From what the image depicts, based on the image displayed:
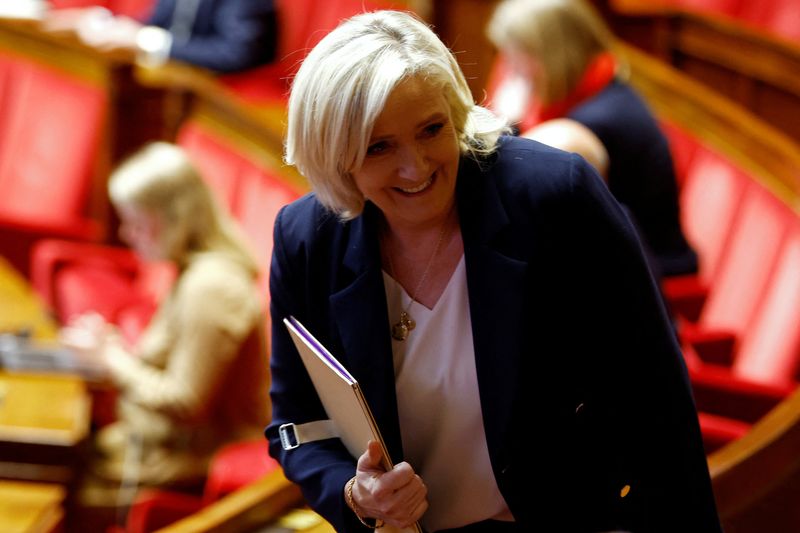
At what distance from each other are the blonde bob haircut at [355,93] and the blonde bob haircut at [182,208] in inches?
30.4

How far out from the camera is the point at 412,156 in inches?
24.5

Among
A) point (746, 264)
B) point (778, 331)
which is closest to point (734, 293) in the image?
point (746, 264)

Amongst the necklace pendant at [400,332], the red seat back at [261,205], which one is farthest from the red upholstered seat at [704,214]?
the necklace pendant at [400,332]

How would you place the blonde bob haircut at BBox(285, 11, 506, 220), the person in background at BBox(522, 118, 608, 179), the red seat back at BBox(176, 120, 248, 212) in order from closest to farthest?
the blonde bob haircut at BBox(285, 11, 506, 220) → the person in background at BBox(522, 118, 608, 179) → the red seat back at BBox(176, 120, 248, 212)

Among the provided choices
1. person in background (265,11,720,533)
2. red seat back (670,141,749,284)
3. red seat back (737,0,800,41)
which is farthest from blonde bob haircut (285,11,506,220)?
red seat back (737,0,800,41)

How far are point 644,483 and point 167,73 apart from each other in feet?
5.50

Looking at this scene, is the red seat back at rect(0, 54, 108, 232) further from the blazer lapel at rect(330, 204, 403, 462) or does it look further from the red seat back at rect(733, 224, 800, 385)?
the blazer lapel at rect(330, 204, 403, 462)

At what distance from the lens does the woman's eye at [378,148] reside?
63 centimetres

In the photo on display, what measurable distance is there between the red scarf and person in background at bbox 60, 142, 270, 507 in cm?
43

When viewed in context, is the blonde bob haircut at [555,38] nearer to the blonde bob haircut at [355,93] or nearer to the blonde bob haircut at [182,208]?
the blonde bob haircut at [182,208]

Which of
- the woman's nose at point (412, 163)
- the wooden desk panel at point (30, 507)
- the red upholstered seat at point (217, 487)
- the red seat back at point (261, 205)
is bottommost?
the wooden desk panel at point (30, 507)

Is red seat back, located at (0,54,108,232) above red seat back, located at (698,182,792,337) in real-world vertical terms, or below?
above

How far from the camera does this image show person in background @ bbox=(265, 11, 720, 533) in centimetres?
63

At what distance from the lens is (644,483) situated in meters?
0.66
